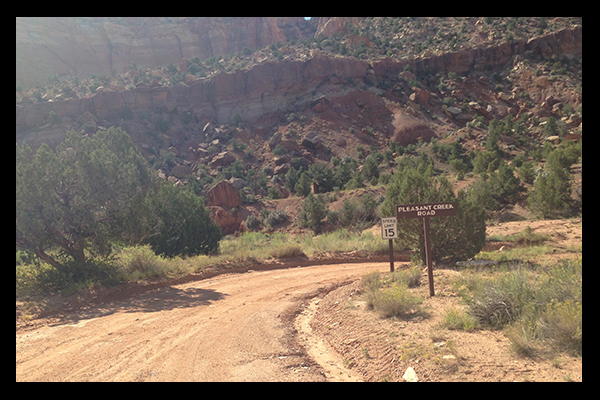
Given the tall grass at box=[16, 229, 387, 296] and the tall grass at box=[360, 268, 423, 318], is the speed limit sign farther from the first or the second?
the tall grass at box=[16, 229, 387, 296]

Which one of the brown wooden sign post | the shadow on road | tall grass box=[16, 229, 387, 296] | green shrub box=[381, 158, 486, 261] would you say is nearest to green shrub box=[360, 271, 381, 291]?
the brown wooden sign post

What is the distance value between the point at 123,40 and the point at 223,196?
298 ft

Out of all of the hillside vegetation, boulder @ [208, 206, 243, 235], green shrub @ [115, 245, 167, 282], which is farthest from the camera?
boulder @ [208, 206, 243, 235]

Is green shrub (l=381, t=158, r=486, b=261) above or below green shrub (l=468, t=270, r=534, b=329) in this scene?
above

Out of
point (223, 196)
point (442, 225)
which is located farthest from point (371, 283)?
point (223, 196)

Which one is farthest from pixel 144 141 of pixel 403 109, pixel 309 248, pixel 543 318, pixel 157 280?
pixel 543 318

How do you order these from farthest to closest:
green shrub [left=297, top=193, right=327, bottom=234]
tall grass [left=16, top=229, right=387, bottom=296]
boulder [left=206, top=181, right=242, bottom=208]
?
boulder [left=206, top=181, right=242, bottom=208] < green shrub [left=297, top=193, right=327, bottom=234] < tall grass [left=16, top=229, right=387, bottom=296]

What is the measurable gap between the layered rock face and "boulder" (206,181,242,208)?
234ft

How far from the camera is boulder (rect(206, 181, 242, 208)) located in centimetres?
4634

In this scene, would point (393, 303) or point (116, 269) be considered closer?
point (393, 303)

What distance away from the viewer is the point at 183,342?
7.73 metres

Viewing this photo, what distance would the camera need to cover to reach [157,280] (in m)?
14.1

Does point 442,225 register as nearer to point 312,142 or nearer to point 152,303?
point 152,303
